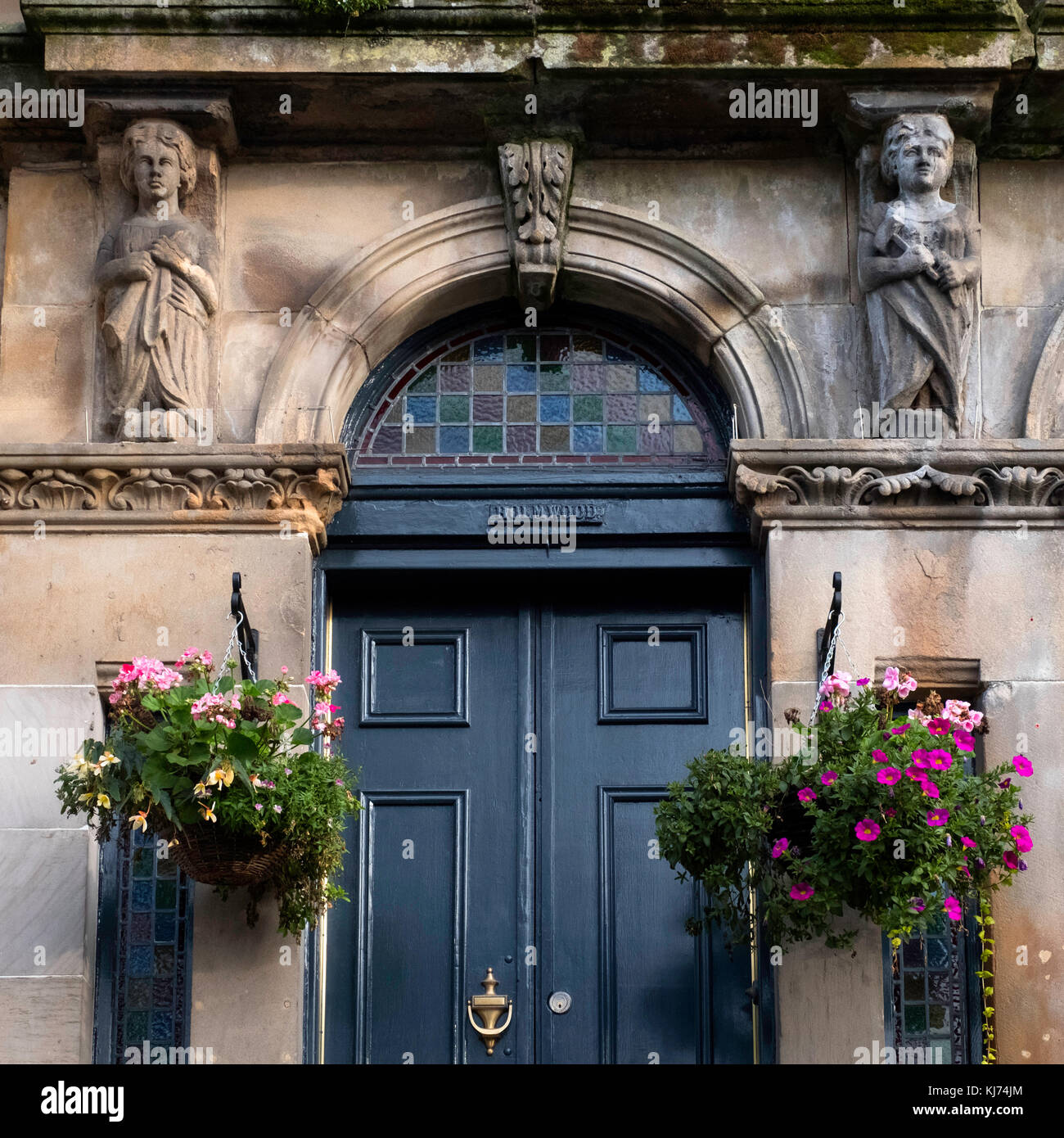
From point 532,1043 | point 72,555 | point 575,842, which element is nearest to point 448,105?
point 72,555

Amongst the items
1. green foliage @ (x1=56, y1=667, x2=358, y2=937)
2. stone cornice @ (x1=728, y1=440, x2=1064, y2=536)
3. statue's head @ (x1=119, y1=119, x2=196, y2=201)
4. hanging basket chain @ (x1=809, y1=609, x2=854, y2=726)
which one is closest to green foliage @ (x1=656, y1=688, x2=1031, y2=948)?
hanging basket chain @ (x1=809, y1=609, x2=854, y2=726)

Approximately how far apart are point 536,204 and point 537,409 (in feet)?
2.85

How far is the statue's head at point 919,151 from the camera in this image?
8.91 meters

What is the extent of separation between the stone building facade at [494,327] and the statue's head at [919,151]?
0.05 meters

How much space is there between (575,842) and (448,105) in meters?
3.11

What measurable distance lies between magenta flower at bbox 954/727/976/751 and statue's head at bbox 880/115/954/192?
2.44 m

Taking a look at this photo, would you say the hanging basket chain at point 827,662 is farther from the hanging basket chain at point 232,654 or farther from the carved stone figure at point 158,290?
the carved stone figure at point 158,290

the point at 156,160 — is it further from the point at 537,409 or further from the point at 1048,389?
the point at 1048,389

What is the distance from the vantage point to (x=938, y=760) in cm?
754

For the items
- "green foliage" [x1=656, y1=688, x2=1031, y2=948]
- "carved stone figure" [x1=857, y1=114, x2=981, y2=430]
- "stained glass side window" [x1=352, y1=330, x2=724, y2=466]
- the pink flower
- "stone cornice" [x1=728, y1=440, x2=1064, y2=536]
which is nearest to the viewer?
"green foliage" [x1=656, y1=688, x2=1031, y2=948]

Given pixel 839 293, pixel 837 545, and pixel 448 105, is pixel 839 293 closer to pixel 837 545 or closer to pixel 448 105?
pixel 837 545

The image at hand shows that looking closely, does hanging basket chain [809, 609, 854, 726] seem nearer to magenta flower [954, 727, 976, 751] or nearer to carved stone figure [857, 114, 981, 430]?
magenta flower [954, 727, 976, 751]

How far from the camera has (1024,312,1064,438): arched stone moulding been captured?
8867 millimetres

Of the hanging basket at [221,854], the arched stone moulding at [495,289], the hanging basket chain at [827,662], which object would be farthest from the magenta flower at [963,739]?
the hanging basket at [221,854]
